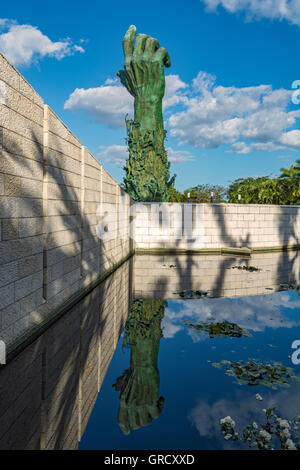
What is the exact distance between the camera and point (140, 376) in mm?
4180

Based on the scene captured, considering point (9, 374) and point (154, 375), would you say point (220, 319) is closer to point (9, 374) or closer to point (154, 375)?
point (154, 375)

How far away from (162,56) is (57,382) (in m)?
31.8

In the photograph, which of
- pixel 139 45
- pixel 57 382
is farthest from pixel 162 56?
pixel 57 382

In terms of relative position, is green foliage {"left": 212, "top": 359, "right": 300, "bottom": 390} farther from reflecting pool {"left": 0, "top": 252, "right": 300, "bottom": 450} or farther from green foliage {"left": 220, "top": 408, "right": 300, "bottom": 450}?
green foliage {"left": 220, "top": 408, "right": 300, "bottom": 450}

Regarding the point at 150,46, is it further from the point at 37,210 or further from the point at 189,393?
the point at 189,393

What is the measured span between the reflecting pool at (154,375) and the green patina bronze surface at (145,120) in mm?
20499

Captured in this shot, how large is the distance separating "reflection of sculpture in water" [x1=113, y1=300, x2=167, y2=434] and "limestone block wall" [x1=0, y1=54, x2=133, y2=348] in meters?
1.61

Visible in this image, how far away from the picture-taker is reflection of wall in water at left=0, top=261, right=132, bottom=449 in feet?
9.74

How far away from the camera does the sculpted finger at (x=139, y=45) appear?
29.6 meters

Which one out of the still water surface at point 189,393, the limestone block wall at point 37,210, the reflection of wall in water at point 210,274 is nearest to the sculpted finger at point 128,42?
the reflection of wall in water at point 210,274

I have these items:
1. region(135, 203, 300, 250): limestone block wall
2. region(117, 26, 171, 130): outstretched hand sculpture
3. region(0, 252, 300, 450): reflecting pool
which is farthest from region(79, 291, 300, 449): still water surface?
region(117, 26, 171, 130): outstretched hand sculpture

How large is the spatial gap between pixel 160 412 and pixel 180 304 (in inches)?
174

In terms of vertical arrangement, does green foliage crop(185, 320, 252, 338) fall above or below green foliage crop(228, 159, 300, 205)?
below
